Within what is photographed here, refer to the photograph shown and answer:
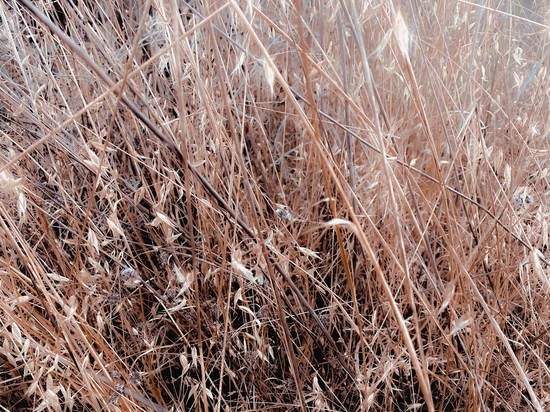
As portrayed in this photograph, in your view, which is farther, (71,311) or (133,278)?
(133,278)

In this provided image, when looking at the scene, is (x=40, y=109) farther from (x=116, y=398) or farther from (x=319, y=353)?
(x=319, y=353)

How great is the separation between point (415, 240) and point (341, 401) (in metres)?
0.30

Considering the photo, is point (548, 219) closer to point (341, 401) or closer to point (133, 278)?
point (341, 401)

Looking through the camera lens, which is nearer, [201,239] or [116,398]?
[116,398]

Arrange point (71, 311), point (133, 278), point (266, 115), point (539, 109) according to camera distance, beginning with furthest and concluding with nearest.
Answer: point (266, 115)
point (539, 109)
point (133, 278)
point (71, 311)

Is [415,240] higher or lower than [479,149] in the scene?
lower

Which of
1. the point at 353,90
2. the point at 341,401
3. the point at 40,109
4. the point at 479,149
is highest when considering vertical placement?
the point at 40,109

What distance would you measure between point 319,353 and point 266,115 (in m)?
0.51

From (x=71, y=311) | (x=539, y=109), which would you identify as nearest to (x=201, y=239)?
(x=71, y=311)

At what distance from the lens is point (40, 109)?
0.80m

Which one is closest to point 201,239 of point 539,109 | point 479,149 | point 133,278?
point 133,278

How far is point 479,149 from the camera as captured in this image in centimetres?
78

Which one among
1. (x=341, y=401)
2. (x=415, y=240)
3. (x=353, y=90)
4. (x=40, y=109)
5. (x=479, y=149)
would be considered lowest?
(x=341, y=401)

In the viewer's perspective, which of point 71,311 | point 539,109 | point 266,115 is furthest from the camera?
point 266,115
